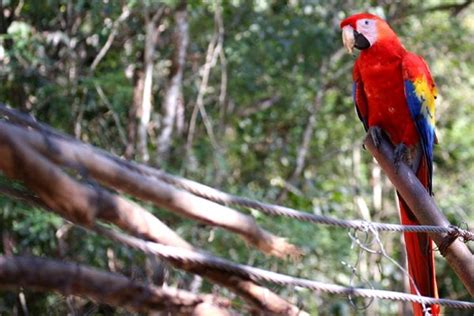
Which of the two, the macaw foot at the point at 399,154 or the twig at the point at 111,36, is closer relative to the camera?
the macaw foot at the point at 399,154

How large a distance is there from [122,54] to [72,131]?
59cm

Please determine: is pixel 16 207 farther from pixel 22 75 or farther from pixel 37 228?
pixel 22 75

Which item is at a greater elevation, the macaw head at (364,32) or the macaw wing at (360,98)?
the macaw head at (364,32)

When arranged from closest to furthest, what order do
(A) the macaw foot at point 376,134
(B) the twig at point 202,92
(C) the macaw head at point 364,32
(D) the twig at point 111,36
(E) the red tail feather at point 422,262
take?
(E) the red tail feather at point 422,262, (A) the macaw foot at point 376,134, (C) the macaw head at point 364,32, (B) the twig at point 202,92, (D) the twig at point 111,36

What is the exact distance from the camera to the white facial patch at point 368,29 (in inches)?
92.0

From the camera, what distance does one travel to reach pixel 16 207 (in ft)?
9.60

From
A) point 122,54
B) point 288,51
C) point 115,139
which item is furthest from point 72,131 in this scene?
point 288,51

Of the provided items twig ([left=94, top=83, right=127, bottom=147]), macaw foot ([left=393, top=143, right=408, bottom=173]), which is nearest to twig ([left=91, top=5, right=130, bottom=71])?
twig ([left=94, top=83, right=127, bottom=147])

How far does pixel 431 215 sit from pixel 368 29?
2.92ft

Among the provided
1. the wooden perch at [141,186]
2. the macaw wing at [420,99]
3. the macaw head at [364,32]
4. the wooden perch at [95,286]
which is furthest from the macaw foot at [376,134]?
the wooden perch at [95,286]

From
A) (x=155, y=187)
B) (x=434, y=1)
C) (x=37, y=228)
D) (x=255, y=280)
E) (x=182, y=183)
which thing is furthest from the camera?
(x=434, y=1)

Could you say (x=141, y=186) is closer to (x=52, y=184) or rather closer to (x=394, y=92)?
(x=52, y=184)

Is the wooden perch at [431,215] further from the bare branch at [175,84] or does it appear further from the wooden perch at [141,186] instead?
the bare branch at [175,84]

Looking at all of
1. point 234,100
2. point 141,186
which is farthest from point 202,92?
point 141,186
